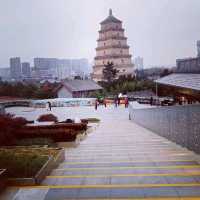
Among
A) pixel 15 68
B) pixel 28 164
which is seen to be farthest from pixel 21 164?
pixel 15 68

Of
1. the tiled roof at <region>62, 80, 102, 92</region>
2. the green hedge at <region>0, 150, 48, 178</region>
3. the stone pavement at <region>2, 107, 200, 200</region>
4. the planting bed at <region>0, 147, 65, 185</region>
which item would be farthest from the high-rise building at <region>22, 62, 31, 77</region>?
the stone pavement at <region>2, 107, 200, 200</region>

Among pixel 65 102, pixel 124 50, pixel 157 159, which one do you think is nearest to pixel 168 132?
pixel 157 159

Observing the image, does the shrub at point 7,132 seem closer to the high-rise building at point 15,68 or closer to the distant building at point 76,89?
the distant building at point 76,89

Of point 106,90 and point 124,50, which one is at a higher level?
point 124,50

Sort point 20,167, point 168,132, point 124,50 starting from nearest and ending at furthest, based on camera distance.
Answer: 1. point 20,167
2. point 168,132
3. point 124,50

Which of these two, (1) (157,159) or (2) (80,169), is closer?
(2) (80,169)

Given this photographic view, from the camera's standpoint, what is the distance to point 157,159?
26.3 ft

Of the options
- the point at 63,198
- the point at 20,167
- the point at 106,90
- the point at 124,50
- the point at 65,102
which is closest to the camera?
the point at 63,198

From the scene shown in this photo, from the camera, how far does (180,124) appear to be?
32.9 ft

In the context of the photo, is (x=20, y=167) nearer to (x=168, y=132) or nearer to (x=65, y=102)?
(x=168, y=132)

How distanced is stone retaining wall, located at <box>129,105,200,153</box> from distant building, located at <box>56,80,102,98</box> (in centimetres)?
4022

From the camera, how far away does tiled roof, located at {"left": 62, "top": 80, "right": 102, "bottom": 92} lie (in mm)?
54594

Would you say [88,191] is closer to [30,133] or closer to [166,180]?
[166,180]

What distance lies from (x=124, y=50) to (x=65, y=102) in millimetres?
41322
